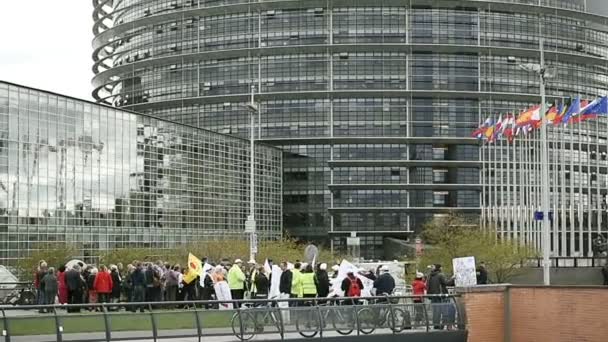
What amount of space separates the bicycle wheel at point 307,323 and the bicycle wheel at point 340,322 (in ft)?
1.60

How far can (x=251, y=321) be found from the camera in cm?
2412

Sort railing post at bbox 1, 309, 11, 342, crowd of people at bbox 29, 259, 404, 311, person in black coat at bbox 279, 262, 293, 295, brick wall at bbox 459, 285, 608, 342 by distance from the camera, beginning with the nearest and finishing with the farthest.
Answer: railing post at bbox 1, 309, 11, 342
brick wall at bbox 459, 285, 608, 342
person in black coat at bbox 279, 262, 293, 295
crowd of people at bbox 29, 259, 404, 311

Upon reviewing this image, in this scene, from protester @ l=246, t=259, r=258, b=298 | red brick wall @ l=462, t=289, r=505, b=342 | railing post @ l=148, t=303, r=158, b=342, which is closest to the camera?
railing post @ l=148, t=303, r=158, b=342

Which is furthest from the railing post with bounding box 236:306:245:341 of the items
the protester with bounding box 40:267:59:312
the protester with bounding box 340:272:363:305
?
the protester with bounding box 40:267:59:312

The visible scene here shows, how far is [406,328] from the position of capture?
26203mm

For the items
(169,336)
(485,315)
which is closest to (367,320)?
(485,315)

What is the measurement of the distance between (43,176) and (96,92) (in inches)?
2536

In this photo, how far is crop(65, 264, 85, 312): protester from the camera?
96.6 ft

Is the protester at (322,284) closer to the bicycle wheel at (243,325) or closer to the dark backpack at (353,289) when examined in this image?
the dark backpack at (353,289)

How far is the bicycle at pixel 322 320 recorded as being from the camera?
24.8 metres

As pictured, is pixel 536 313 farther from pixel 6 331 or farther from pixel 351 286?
pixel 6 331

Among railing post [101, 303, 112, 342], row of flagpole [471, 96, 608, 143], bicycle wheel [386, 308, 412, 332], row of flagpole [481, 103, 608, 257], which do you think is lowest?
bicycle wheel [386, 308, 412, 332]

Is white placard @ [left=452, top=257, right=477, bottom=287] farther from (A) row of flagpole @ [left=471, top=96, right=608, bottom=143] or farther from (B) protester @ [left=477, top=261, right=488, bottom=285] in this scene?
(A) row of flagpole @ [left=471, top=96, right=608, bottom=143]

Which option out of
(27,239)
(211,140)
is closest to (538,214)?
(27,239)
